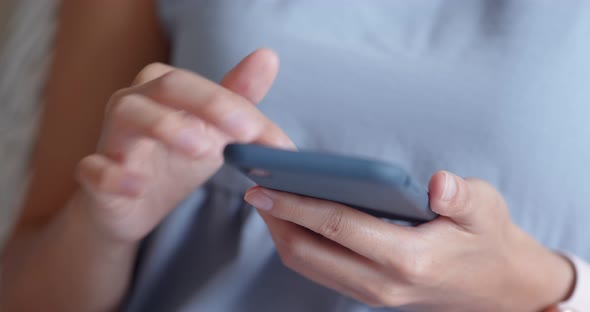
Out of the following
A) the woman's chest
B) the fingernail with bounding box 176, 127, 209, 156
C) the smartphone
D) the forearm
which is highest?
the woman's chest

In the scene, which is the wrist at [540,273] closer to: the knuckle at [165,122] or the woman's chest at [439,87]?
the woman's chest at [439,87]

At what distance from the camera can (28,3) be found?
0.98 m

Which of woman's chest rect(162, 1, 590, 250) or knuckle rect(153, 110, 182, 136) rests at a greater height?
woman's chest rect(162, 1, 590, 250)

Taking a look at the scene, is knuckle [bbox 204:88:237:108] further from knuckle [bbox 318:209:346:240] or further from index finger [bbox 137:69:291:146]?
knuckle [bbox 318:209:346:240]

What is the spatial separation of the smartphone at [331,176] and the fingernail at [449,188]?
0.06ft

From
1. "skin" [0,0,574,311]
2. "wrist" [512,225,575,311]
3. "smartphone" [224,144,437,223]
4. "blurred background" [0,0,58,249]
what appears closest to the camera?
"smartphone" [224,144,437,223]

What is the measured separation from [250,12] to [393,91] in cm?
18

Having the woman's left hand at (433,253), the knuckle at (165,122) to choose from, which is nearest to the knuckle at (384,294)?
the woman's left hand at (433,253)

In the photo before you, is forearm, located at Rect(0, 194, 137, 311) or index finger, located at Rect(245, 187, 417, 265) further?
forearm, located at Rect(0, 194, 137, 311)

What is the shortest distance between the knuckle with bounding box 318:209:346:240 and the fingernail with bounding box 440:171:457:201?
2.9 inches

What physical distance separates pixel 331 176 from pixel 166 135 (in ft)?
0.43

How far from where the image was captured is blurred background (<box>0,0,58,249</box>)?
0.96 metres

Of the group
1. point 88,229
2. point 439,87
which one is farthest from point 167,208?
point 439,87

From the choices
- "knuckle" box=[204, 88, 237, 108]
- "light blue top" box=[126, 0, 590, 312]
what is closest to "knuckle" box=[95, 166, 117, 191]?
"knuckle" box=[204, 88, 237, 108]
